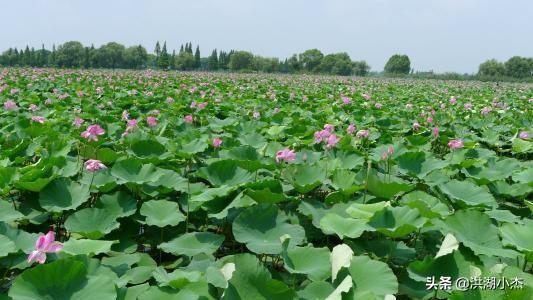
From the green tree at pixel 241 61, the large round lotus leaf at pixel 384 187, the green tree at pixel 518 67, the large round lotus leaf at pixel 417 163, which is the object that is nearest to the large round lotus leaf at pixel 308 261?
the large round lotus leaf at pixel 384 187

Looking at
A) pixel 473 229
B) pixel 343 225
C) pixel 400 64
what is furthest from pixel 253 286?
pixel 400 64

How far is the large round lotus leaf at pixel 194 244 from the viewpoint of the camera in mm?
1803

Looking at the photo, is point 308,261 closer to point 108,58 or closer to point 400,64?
point 108,58

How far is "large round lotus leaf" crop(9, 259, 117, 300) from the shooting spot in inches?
51.6

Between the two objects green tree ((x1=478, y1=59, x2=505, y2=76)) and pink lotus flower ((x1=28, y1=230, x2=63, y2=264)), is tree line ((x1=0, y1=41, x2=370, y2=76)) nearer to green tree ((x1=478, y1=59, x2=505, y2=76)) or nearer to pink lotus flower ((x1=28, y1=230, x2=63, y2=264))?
green tree ((x1=478, y1=59, x2=505, y2=76))

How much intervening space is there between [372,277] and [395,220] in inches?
14.0

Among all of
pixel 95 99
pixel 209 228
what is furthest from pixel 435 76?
pixel 209 228

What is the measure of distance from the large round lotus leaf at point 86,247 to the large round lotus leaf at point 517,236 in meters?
1.55

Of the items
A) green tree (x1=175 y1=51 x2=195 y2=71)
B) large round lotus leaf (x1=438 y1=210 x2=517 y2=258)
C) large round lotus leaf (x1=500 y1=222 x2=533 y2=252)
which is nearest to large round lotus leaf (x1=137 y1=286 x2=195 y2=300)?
large round lotus leaf (x1=438 y1=210 x2=517 y2=258)

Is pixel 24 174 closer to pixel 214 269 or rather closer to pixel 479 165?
pixel 214 269

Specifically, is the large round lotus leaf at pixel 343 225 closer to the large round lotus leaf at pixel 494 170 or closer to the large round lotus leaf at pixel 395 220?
the large round lotus leaf at pixel 395 220

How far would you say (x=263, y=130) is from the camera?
423 centimetres

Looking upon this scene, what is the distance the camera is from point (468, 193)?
2453 mm

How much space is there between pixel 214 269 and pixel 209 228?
865mm
